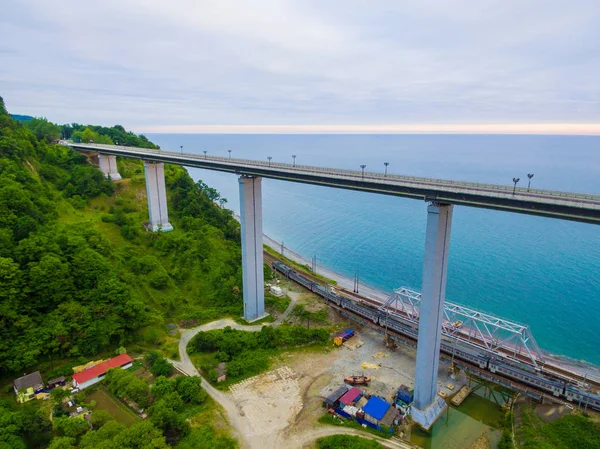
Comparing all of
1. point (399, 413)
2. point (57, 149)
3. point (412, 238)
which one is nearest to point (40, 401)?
point (399, 413)

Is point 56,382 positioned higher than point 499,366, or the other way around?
point 499,366

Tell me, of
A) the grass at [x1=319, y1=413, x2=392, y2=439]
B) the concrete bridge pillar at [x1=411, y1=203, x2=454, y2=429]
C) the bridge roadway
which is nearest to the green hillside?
the bridge roadway

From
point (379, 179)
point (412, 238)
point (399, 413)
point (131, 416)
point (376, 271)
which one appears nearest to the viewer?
point (131, 416)

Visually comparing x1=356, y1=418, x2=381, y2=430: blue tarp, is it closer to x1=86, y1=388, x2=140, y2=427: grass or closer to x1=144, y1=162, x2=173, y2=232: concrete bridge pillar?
x1=86, y1=388, x2=140, y2=427: grass

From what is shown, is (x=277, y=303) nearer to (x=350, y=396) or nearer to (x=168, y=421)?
(x=350, y=396)

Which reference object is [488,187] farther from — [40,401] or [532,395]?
[40,401]

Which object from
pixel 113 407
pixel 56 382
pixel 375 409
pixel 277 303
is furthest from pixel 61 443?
pixel 277 303
